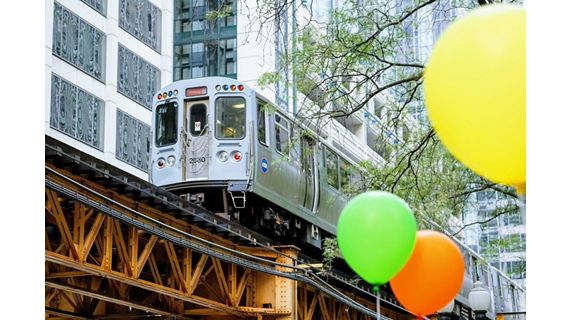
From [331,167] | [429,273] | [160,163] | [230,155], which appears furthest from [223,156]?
[429,273]

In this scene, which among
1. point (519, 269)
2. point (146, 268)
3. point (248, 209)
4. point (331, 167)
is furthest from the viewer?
point (331, 167)

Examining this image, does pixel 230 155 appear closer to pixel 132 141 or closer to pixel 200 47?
pixel 132 141

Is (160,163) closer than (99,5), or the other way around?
(160,163)

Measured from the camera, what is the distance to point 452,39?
5910 millimetres

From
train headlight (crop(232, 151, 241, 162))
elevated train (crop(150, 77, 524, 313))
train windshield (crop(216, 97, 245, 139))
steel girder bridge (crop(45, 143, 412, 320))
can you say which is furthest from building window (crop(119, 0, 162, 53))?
steel girder bridge (crop(45, 143, 412, 320))

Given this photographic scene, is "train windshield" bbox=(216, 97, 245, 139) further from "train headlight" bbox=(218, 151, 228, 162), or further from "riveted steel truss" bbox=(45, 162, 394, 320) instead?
"riveted steel truss" bbox=(45, 162, 394, 320)

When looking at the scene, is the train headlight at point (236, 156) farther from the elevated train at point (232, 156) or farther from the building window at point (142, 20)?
the building window at point (142, 20)

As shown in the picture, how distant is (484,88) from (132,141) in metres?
27.0

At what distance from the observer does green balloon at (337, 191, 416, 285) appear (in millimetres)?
6652

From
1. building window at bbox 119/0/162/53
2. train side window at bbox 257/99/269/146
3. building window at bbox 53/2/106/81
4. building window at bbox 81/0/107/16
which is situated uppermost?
building window at bbox 119/0/162/53

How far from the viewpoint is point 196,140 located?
18422 mm

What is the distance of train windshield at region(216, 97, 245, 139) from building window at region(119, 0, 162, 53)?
46.9ft

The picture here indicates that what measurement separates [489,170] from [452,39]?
72 cm
